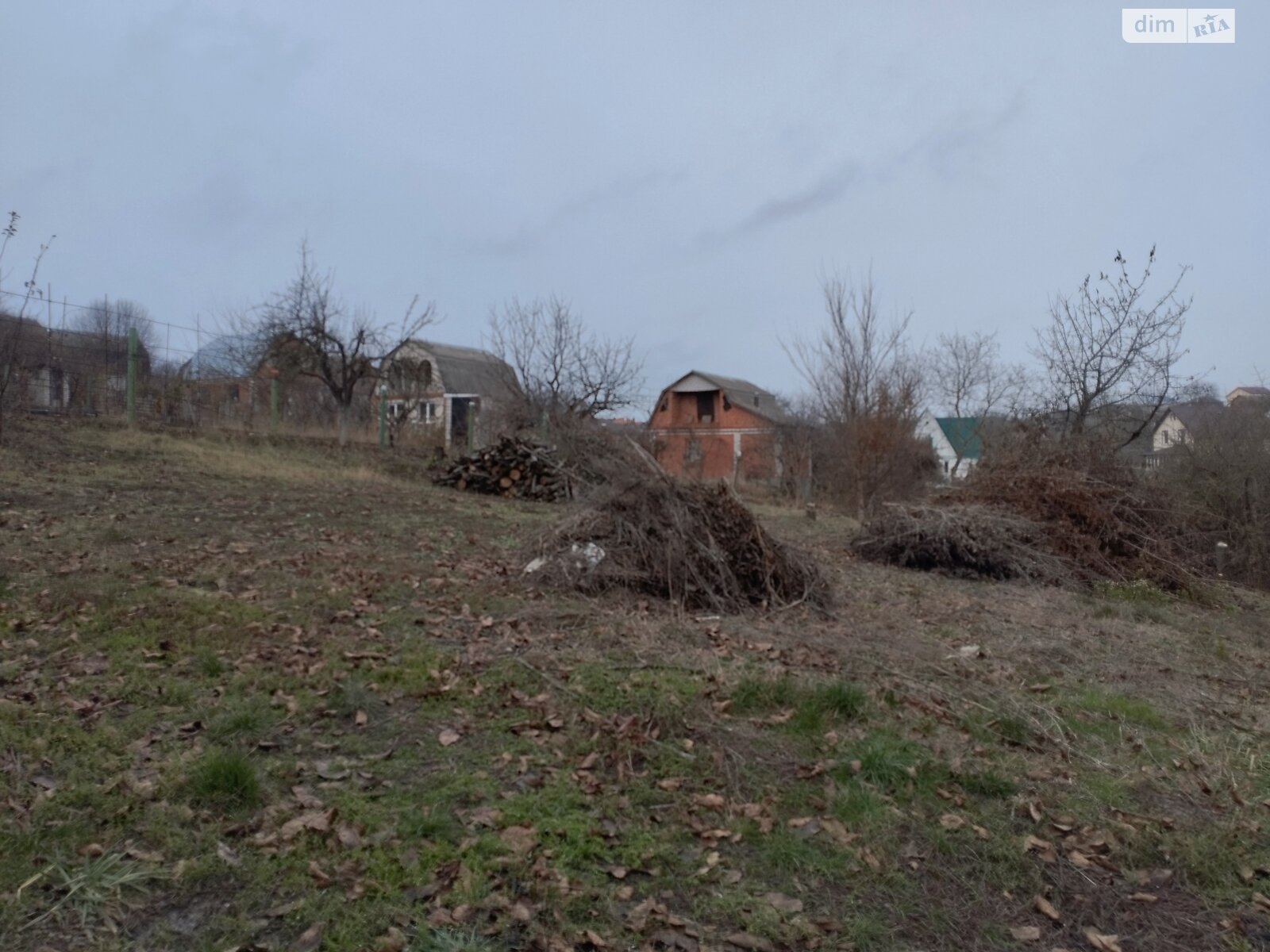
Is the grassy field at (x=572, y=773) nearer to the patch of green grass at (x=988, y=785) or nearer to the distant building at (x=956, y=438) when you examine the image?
the patch of green grass at (x=988, y=785)

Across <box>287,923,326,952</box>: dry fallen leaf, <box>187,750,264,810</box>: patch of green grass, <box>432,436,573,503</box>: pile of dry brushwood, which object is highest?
<box>432,436,573,503</box>: pile of dry brushwood

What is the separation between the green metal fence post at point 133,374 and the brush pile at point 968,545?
12.2 meters

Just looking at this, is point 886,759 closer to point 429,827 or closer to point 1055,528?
point 429,827

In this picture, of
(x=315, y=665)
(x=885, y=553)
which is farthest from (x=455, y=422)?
(x=315, y=665)

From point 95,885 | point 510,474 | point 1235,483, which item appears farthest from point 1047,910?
point 1235,483

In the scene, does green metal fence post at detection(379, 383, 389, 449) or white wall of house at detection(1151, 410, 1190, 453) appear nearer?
white wall of house at detection(1151, 410, 1190, 453)

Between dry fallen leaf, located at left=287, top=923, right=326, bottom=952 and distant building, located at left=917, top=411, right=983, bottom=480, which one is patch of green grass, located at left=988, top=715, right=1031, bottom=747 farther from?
distant building, located at left=917, top=411, right=983, bottom=480

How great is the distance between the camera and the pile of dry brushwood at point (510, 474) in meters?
15.4

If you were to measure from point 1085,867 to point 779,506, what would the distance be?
714 inches

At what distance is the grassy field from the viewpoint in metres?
3.07

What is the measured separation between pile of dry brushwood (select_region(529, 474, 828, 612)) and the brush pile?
11.5 ft

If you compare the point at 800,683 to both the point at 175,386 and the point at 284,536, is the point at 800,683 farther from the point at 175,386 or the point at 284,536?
the point at 175,386

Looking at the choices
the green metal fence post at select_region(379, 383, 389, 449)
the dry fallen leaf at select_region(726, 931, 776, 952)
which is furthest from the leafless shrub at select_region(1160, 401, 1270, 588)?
the dry fallen leaf at select_region(726, 931, 776, 952)

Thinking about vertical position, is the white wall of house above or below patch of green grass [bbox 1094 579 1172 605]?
above
